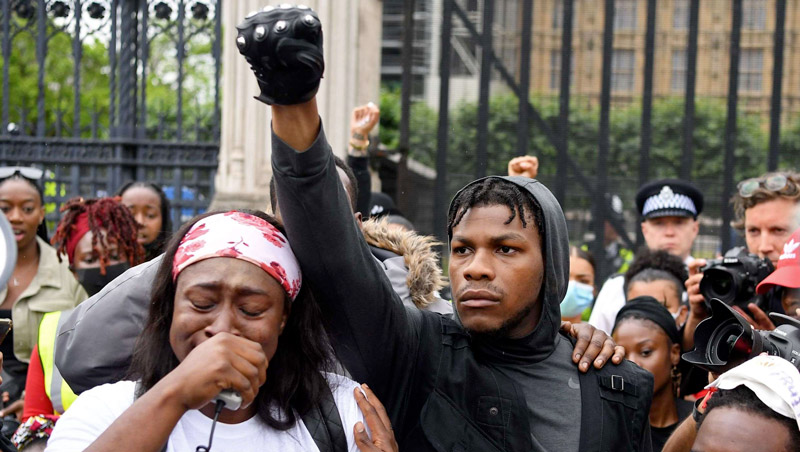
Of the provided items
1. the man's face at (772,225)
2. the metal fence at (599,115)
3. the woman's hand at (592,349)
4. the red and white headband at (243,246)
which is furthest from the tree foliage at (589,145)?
the red and white headband at (243,246)

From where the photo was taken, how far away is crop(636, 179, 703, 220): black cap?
5148 mm

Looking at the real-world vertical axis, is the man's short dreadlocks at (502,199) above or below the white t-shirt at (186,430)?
above

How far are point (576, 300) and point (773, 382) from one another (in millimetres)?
2897

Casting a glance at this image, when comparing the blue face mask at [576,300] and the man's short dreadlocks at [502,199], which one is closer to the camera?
the man's short dreadlocks at [502,199]

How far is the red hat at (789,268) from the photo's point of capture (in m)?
2.99

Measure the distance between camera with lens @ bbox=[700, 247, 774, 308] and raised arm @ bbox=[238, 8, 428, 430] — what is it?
4.91 ft

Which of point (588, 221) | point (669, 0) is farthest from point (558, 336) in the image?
point (669, 0)

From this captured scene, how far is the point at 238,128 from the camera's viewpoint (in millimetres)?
7406

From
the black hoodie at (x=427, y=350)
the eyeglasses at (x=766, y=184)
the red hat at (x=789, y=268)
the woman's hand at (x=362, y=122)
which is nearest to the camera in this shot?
the black hoodie at (x=427, y=350)

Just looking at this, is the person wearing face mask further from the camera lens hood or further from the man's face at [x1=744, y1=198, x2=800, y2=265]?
the camera lens hood

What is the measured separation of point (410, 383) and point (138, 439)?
0.69m

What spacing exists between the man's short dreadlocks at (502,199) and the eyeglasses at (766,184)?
6.68 feet

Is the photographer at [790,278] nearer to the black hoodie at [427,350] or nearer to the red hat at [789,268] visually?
the red hat at [789,268]

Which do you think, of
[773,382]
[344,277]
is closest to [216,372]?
[344,277]
